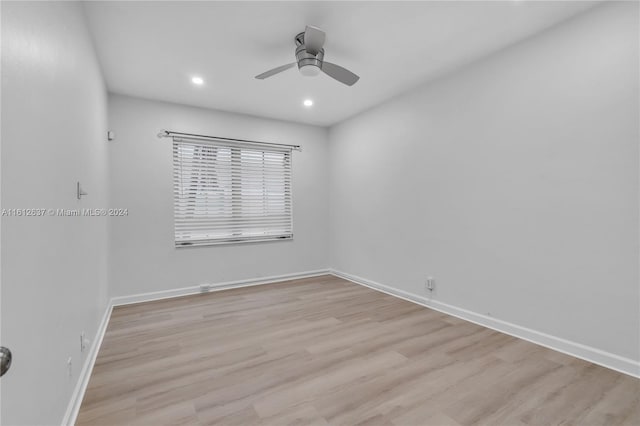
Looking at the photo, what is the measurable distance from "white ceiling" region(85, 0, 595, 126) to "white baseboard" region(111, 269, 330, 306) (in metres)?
2.49

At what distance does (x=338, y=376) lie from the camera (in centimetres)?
199

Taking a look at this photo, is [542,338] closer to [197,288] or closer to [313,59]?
[313,59]

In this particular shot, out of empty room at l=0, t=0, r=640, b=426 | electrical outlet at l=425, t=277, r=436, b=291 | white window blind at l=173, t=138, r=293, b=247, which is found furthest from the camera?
white window blind at l=173, t=138, r=293, b=247

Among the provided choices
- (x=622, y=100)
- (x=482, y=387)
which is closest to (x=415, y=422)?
(x=482, y=387)

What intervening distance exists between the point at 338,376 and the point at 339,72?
2.41 meters

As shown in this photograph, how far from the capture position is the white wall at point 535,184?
2061 millimetres

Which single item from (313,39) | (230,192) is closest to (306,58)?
(313,39)

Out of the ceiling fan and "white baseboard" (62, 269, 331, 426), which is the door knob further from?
the ceiling fan

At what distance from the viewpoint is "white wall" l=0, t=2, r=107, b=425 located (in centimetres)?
94

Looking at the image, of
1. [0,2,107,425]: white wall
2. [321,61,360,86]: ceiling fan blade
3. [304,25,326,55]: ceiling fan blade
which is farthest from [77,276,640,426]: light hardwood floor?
[304,25,326,55]: ceiling fan blade

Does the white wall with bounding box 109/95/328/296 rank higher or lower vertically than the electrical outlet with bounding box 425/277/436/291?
higher

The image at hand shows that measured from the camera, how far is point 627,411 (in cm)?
163

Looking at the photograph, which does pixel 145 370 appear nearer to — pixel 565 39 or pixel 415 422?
pixel 415 422

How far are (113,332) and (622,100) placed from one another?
Answer: 176 inches
